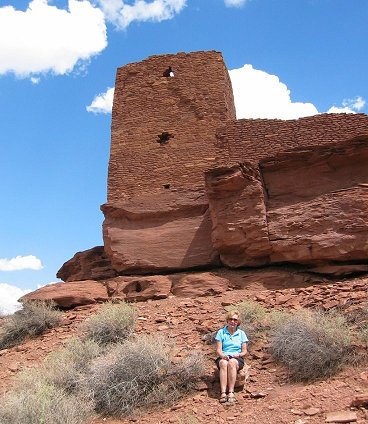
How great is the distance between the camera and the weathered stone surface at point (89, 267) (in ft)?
41.9

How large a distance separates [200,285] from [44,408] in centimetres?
521

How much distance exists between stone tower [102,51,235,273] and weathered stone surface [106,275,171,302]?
426 mm

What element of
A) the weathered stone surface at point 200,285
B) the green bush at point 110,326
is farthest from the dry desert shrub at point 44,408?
the weathered stone surface at point 200,285

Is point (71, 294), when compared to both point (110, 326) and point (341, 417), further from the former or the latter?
point (341, 417)

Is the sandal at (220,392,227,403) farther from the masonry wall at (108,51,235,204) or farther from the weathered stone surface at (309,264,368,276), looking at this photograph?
the masonry wall at (108,51,235,204)

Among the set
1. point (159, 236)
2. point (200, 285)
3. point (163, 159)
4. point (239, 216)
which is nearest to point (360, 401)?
point (200, 285)

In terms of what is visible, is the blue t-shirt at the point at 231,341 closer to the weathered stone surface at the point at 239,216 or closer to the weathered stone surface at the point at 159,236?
the weathered stone surface at the point at 239,216

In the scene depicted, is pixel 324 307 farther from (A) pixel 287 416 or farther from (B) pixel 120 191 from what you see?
(B) pixel 120 191

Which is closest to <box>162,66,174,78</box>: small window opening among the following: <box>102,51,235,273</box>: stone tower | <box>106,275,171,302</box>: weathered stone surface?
<box>102,51,235,273</box>: stone tower

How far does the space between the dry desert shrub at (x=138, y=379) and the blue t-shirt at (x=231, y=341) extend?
0.48m

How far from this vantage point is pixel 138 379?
7.21 metres

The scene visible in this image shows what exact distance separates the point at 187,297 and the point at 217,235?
149 centimetres

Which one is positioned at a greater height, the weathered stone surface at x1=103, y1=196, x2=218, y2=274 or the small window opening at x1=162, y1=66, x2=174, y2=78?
the small window opening at x1=162, y1=66, x2=174, y2=78

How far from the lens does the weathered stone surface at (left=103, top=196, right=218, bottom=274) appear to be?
11805mm
